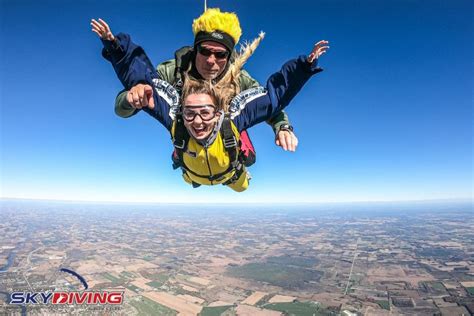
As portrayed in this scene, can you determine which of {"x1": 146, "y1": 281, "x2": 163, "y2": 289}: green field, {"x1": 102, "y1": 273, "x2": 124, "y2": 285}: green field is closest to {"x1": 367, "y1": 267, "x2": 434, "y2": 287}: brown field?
{"x1": 146, "y1": 281, "x2": 163, "y2": 289}: green field

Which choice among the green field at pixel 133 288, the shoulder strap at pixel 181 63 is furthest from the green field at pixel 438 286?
the shoulder strap at pixel 181 63

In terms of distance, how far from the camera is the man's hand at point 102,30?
6.96 ft

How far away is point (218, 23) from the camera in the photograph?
2553 mm

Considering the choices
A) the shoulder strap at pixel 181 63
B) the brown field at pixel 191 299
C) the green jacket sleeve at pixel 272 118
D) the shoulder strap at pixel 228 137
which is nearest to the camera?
the shoulder strap at pixel 228 137

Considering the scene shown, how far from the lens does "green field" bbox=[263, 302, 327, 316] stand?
68.8ft

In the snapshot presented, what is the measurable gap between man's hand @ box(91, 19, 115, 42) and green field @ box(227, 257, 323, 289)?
96.4 feet


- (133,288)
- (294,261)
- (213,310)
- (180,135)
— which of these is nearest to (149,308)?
(213,310)

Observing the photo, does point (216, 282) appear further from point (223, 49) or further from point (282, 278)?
point (223, 49)

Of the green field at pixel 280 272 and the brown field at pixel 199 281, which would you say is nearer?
the brown field at pixel 199 281

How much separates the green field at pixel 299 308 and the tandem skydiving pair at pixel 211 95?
2181 centimetres

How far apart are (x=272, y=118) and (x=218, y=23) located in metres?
1.10

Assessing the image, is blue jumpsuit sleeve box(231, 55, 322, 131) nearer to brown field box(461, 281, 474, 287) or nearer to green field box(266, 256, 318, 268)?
brown field box(461, 281, 474, 287)

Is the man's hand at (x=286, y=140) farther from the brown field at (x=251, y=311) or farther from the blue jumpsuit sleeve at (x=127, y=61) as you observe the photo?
the brown field at (x=251, y=311)

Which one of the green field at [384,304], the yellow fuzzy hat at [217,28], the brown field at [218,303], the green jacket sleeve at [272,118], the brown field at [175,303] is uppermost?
the yellow fuzzy hat at [217,28]
